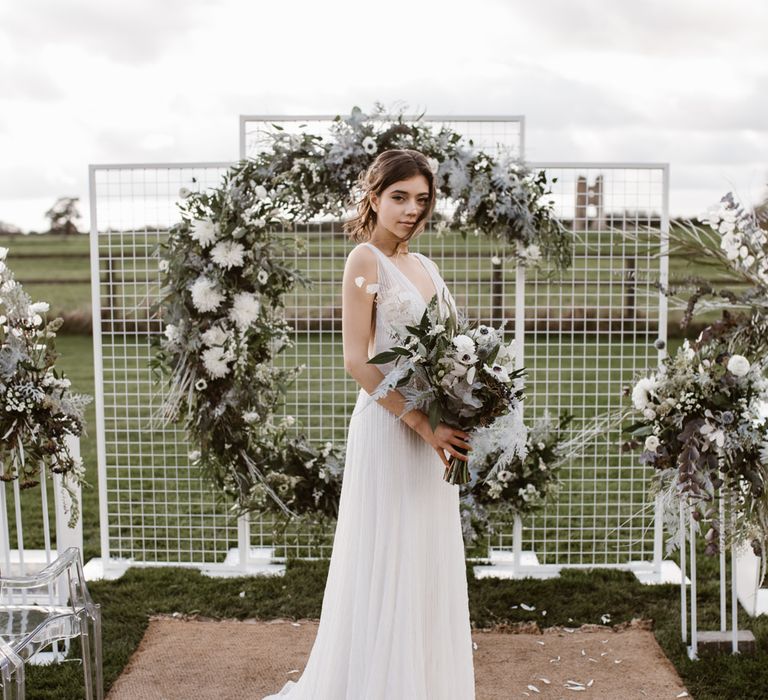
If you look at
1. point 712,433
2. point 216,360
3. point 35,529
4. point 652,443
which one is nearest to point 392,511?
point 652,443

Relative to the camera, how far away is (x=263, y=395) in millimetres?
4844

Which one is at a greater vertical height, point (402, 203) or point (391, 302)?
point (402, 203)

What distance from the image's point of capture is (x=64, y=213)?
17.2 metres

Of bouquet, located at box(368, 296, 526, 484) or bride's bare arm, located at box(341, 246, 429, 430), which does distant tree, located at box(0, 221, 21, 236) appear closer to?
bride's bare arm, located at box(341, 246, 429, 430)

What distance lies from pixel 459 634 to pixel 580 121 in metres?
6.74

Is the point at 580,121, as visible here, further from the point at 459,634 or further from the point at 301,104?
the point at 459,634

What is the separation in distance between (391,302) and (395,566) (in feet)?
2.87

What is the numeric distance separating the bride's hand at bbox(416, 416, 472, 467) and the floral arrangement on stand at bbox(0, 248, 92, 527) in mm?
1805

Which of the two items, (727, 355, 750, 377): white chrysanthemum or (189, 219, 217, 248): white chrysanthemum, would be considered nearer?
(727, 355, 750, 377): white chrysanthemum

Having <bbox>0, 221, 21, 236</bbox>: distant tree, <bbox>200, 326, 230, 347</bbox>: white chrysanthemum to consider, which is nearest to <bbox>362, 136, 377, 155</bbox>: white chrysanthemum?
<bbox>200, 326, 230, 347</bbox>: white chrysanthemum

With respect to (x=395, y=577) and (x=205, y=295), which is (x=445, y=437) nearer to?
(x=395, y=577)

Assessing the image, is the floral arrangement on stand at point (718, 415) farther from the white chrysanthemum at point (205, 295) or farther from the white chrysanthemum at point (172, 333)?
the white chrysanthemum at point (172, 333)

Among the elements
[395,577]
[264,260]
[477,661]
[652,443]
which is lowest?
[477,661]

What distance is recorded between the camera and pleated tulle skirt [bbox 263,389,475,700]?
117 inches
